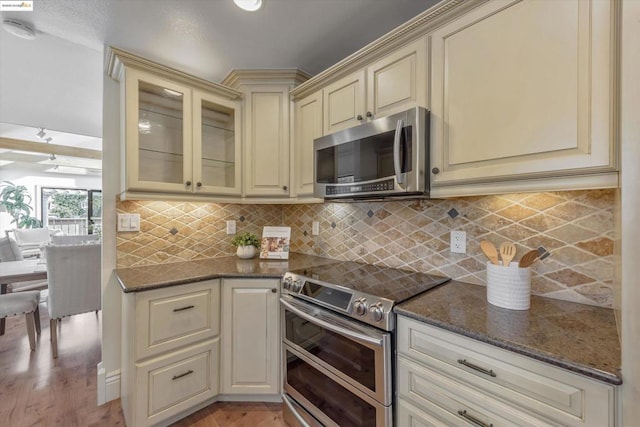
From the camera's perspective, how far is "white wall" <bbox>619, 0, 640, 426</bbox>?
0.60 meters

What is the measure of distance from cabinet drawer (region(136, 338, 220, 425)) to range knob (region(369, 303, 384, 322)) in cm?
110

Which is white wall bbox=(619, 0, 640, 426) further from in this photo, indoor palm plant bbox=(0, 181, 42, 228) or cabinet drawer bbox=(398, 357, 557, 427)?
indoor palm plant bbox=(0, 181, 42, 228)

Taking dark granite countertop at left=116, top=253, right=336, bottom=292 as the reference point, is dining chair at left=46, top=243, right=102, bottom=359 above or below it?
below

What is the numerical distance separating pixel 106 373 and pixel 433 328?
7.11ft

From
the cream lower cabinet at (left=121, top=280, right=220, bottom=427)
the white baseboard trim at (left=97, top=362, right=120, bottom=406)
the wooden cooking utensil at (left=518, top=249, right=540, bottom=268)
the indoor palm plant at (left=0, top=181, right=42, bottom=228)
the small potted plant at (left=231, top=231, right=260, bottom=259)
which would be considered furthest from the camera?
the indoor palm plant at (left=0, top=181, right=42, bottom=228)

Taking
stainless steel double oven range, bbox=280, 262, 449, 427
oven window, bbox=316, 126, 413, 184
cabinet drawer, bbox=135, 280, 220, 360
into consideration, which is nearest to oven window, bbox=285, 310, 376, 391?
stainless steel double oven range, bbox=280, 262, 449, 427

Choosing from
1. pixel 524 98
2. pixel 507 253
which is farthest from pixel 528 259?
pixel 524 98

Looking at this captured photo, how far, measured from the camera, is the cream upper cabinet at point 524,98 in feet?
2.85

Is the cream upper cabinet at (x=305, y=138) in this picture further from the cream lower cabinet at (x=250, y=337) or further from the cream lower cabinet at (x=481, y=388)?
the cream lower cabinet at (x=481, y=388)

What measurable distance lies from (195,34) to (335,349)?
2011mm

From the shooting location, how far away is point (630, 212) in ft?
2.03

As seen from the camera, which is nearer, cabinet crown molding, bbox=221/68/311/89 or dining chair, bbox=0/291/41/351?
cabinet crown molding, bbox=221/68/311/89

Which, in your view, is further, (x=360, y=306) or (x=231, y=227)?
(x=231, y=227)

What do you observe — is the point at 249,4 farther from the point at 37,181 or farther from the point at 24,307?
the point at 37,181
